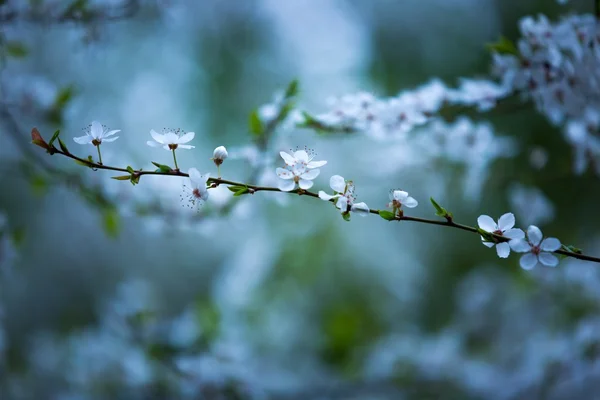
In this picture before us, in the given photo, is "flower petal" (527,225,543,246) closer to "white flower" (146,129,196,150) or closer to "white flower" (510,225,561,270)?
→ "white flower" (510,225,561,270)

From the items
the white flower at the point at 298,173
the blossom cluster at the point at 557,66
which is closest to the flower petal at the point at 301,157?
the white flower at the point at 298,173

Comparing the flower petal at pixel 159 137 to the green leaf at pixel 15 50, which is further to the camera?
the green leaf at pixel 15 50

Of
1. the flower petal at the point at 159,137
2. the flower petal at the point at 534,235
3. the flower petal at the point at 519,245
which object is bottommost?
the flower petal at the point at 519,245

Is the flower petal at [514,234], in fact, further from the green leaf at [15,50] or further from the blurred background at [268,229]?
the green leaf at [15,50]

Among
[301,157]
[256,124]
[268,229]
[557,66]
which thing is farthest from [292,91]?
[268,229]

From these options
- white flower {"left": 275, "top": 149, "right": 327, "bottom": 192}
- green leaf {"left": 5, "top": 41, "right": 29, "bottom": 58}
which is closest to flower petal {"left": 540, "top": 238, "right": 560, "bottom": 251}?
white flower {"left": 275, "top": 149, "right": 327, "bottom": 192}

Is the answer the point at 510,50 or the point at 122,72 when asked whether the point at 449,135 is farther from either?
the point at 122,72

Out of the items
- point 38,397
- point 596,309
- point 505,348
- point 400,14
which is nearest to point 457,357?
point 505,348
